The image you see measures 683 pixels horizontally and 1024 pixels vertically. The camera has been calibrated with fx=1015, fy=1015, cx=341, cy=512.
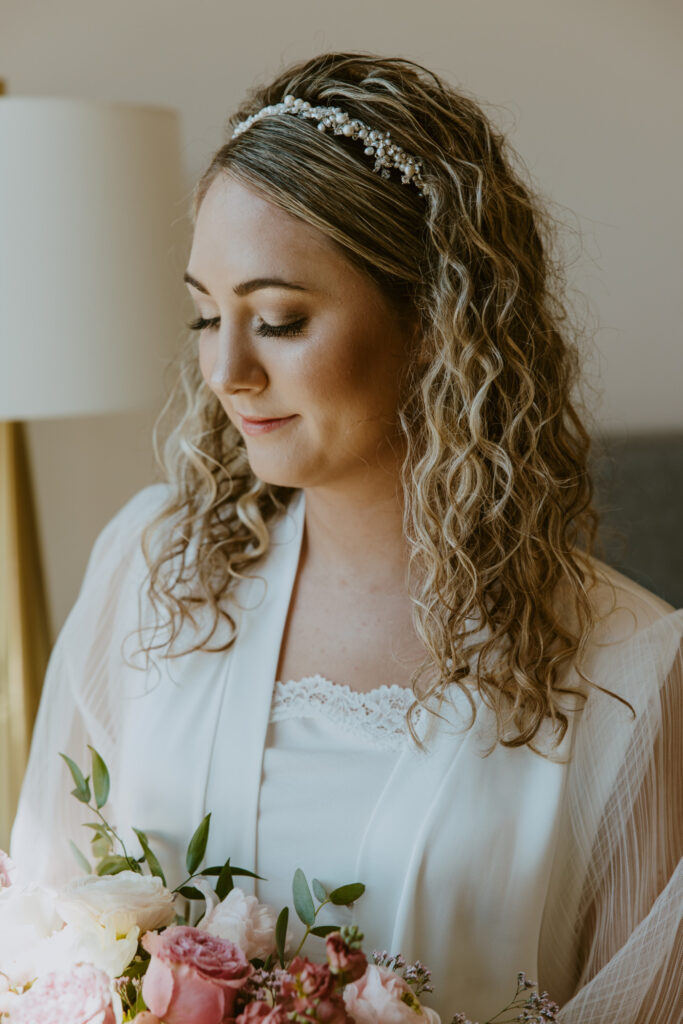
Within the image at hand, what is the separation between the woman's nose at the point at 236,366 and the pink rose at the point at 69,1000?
0.57 meters

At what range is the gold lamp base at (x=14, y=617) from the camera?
179 centimetres

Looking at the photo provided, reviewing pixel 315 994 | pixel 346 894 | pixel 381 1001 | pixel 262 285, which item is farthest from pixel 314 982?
pixel 262 285

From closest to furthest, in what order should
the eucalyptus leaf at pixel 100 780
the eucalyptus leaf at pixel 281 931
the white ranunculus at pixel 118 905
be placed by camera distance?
1. the white ranunculus at pixel 118 905
2. the eucalyptus leaf at pixel 281 931
3. the eucalyptus leaf at pixel 100 780

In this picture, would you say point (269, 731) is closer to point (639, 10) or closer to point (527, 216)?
point (527, 216)


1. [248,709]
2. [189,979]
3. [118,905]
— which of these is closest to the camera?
[189,979]

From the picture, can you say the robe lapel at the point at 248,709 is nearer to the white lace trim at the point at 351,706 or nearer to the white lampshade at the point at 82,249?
the white lace trim at the point at 351,706

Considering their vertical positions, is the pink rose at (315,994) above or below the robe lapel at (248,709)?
above

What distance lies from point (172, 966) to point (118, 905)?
0.12 meters

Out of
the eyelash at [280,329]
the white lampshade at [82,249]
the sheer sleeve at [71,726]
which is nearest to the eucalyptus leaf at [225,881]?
the sheer sleeve at [71,726]

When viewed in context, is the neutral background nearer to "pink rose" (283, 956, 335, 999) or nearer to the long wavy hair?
the long wavy hair

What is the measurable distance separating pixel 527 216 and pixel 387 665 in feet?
1.81

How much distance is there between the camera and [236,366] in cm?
106

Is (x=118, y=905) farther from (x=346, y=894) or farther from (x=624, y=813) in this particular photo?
(x=624, y=813)

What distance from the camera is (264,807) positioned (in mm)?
1177
